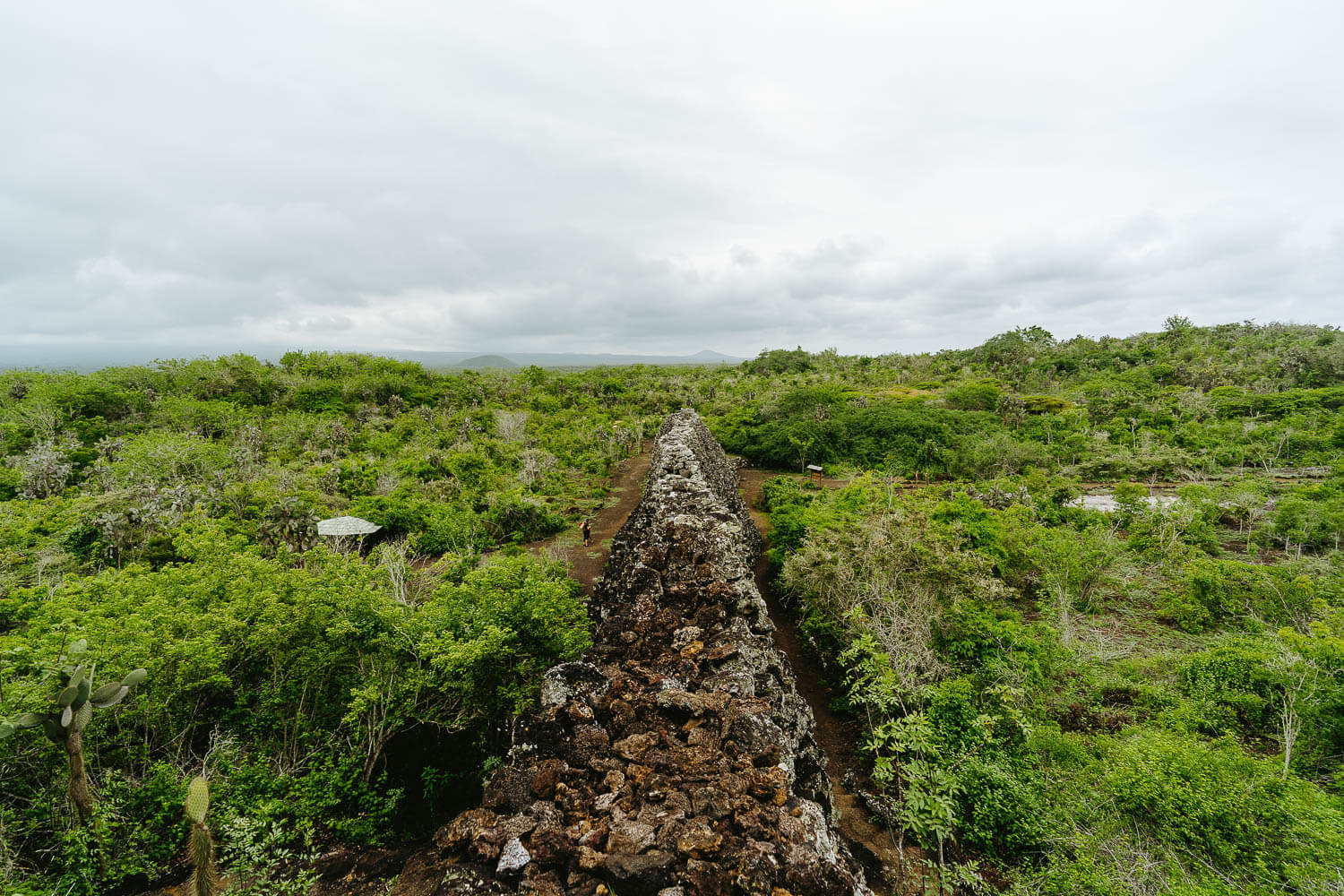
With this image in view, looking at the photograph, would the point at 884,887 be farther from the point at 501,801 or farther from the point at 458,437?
the point at 458,437

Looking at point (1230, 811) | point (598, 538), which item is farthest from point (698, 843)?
point (598, 538)

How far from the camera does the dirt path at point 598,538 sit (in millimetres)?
14979

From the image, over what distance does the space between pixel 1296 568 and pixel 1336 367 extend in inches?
→ 1885

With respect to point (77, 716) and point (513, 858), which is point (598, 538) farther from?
point (513, 858)

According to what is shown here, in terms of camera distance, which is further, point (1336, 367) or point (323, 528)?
point (1336, 367)

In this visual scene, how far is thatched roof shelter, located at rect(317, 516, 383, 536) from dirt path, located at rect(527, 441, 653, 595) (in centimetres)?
→ 518

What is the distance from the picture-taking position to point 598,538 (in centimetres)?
1802

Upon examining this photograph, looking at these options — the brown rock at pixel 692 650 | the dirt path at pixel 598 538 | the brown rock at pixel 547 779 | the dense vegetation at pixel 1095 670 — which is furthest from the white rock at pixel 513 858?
the dirt path at pixel 598 538

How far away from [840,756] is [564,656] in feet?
17.7

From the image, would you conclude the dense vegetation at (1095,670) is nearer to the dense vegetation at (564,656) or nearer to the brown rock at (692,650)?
the dense vegetation at (564,656)

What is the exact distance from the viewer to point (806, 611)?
11.9m

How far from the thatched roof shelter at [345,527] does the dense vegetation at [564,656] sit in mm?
499

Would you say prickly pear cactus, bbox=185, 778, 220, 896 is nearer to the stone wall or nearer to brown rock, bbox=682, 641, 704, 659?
the stone wall

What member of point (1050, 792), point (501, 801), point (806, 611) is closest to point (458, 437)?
point (806, 611)
